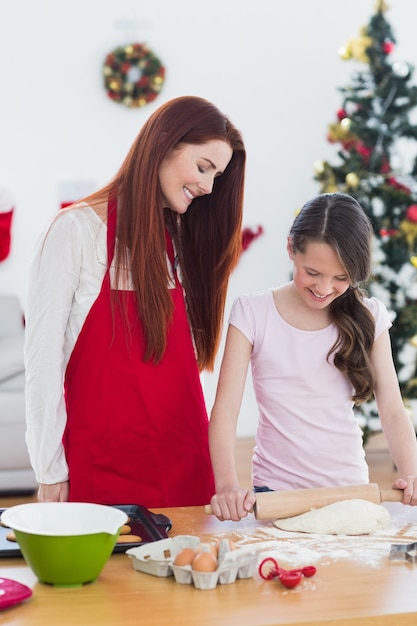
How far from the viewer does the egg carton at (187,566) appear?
1.16 meters

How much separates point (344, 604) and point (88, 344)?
31.8 inches

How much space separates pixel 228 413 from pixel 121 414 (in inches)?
8.2

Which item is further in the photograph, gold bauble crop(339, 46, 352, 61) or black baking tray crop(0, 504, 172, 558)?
gold bauble crop(339, 46, 352, 61)

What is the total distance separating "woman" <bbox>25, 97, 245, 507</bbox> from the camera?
1.71 meters

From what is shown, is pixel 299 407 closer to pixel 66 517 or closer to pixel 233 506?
pixel 233 506

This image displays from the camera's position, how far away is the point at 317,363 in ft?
6.11

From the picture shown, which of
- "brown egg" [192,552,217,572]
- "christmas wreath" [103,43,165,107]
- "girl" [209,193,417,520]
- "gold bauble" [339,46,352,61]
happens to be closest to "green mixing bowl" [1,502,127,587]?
"brown egg" [192,552,217,572]

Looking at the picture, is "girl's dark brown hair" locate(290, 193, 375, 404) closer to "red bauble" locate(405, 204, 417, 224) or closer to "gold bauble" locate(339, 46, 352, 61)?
"red bauble" locate(405, 204, 417, 224)

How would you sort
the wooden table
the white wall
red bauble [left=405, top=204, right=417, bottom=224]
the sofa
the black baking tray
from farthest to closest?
the white wall, red bauble [left=405, top=204, right=417, bottom=224], the sofa, the black baking tray, the wooden table

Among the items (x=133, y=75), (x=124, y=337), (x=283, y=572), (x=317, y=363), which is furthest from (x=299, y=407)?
(x=133, y=75)

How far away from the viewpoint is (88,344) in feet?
5.76

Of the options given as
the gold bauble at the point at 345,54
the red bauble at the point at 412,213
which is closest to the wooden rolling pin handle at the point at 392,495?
the red bauble at the point at 412,213

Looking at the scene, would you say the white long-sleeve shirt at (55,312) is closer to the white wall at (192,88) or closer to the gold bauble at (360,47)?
the gold bauble at (360,47)

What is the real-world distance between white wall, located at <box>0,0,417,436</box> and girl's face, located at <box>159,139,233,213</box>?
3.54m
